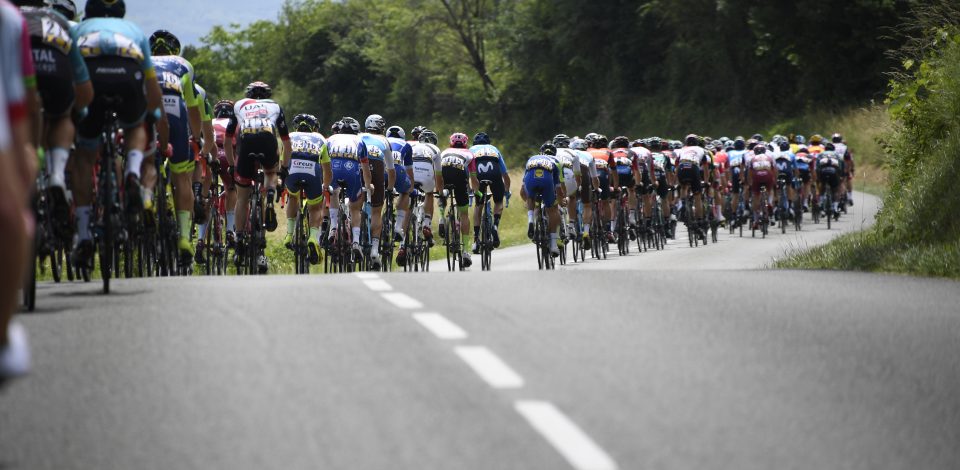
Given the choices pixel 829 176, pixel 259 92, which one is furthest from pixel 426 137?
pixel 829 176

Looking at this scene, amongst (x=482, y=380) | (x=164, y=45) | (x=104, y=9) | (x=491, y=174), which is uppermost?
(x=164, y=45)

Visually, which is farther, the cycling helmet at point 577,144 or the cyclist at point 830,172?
the cyclist at point 830,172

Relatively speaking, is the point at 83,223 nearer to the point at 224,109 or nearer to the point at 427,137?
the point at 224,109

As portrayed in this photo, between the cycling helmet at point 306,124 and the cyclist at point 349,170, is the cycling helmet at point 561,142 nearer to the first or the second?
the cyclist at point 349,170

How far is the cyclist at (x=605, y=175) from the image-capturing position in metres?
29.6

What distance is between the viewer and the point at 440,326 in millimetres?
9508

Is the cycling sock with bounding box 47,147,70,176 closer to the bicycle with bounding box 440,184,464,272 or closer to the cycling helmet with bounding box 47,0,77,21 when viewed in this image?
the cycling helmet with bounding box 47,0,77,21

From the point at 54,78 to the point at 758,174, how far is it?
2653cm

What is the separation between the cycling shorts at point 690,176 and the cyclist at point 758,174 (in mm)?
2888

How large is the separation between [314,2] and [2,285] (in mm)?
128891

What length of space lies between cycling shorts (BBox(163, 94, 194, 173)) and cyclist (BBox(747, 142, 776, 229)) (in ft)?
70.5

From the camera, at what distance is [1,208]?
4547mm

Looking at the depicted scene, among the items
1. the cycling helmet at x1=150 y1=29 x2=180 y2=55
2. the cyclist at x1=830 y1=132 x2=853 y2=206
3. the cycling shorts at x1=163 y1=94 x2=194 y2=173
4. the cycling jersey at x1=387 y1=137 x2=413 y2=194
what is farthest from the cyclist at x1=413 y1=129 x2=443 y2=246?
the cyclist at x1=830 y1=132 x2=853 y2=206

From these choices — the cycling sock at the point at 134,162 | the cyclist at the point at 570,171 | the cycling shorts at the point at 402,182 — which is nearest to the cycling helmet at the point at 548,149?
the cyclist at the point at 570,171
